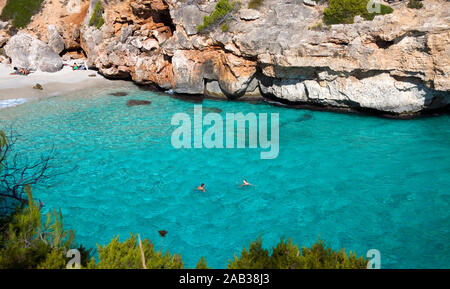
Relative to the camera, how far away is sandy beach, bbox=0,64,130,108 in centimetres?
2820

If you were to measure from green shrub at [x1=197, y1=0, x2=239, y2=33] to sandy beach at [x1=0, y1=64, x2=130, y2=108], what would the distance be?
35.8ft

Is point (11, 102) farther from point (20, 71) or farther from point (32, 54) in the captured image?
point (32, 54)

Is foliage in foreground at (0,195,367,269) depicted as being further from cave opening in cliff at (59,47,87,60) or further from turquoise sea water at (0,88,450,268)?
cave opening in cliff at (59,47,87,60)

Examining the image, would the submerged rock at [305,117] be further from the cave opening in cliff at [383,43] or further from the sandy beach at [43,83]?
the sandy beach at [43,83]

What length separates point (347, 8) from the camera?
71.9ft

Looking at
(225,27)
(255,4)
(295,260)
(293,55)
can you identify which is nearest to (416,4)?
(293,55)

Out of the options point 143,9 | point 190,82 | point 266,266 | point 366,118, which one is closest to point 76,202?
point 266,266

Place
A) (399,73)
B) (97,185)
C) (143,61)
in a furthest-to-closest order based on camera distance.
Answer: (143,61) → (399,73) → (97,185)

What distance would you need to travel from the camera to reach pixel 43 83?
3197cm

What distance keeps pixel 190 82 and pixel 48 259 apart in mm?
22392

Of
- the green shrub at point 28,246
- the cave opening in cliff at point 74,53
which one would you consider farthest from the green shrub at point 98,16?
the green shrub at point 28,246

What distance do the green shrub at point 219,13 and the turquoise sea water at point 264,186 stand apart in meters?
8.80

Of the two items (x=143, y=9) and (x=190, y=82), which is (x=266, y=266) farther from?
(x=143, y=9)

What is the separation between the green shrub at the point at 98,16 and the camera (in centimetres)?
3512
